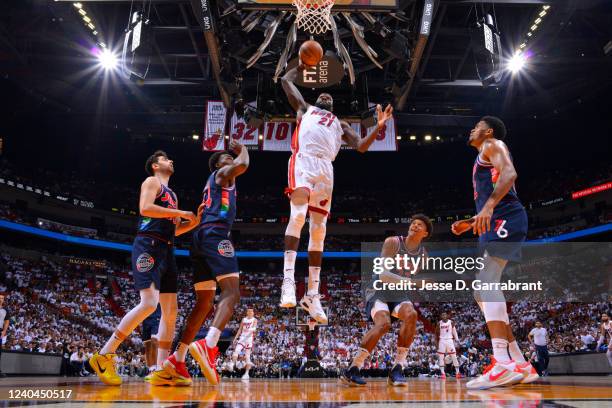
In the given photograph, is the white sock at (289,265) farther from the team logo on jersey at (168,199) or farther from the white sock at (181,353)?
the team logo on jersey at (168,199)

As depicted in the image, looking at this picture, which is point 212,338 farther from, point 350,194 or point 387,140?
point 350,194

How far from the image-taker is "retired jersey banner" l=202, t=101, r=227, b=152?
679 inches

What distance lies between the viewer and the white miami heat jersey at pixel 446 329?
47.6 ft

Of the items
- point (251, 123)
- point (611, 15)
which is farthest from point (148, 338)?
point (611, 15)

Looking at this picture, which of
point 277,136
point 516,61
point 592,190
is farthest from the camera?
point 592,190

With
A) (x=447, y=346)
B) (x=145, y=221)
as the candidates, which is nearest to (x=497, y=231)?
(x=145, y=221)

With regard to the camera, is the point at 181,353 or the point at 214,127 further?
the point at 214,127

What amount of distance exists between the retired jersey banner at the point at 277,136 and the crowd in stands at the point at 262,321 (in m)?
6.31

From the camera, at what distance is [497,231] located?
14.5ft

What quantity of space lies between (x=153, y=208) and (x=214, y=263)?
2.73ft

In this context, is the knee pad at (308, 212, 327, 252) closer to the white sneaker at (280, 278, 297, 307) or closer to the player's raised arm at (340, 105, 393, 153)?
the white sneaker at (280, 278, 297, 307)

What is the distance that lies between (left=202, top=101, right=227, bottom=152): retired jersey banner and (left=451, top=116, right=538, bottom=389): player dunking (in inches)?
524

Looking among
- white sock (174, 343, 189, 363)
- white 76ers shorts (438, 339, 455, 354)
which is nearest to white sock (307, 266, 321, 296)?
white sock (174, 343, 189, 363)

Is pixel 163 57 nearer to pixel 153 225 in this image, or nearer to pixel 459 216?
pixel 153 225
